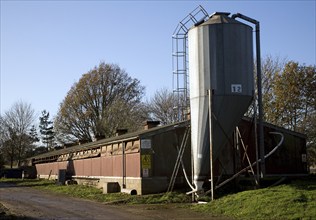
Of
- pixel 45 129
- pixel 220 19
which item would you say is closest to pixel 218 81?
pixel 220 19

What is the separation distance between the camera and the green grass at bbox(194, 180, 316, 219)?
13914 millimetres

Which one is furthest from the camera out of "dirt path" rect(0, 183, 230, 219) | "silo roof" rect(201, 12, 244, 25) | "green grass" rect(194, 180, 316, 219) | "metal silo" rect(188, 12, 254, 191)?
"silo roof" rect(201, 12, 244, 25)

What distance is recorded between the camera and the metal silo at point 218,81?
775 inches

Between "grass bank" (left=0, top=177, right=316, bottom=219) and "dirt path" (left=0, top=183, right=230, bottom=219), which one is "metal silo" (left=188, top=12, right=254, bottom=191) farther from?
"dirt path" (left=0, top=183, right=230, bottom=219)

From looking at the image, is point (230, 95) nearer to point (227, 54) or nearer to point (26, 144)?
point (227, 54)

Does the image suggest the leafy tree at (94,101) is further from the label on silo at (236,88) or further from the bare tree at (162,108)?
the label on silo at (236,88)

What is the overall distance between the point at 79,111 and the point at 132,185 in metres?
36.0

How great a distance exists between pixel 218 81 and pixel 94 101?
42440 mm

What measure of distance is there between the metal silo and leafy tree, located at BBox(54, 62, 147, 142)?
37812mm

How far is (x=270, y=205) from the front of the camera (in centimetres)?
1497

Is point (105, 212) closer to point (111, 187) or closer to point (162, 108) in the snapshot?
point (111, 187)

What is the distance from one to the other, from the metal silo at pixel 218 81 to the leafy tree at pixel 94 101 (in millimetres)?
37812

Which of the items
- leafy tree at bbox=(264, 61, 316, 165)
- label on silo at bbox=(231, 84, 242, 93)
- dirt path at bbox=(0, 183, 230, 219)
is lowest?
dirt path at bbox=(0, 183, 230, 219)

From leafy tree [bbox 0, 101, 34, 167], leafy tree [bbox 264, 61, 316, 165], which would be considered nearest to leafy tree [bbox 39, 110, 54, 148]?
leafy tree [bbox 0, 101, 34, 167]
